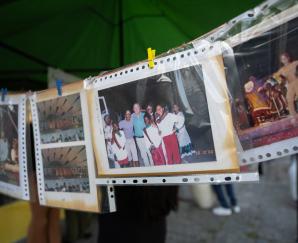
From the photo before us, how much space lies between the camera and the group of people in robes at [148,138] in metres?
1.23

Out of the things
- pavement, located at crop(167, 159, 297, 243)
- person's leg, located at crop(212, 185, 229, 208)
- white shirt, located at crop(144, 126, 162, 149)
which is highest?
white shirt, located at crop(144, 126, 162, 149)

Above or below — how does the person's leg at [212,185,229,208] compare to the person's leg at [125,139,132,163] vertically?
below

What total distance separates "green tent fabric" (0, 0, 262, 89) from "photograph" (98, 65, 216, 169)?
83cm

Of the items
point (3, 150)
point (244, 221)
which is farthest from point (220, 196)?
point (3, 150)

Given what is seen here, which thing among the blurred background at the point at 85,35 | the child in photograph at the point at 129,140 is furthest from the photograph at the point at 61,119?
the blurred background at the point at 85,35

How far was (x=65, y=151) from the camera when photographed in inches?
61.8

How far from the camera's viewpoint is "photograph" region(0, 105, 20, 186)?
68.7 inches

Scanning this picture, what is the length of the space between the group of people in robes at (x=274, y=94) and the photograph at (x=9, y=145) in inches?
46.9

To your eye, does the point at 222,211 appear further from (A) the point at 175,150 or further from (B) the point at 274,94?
(B) the point at 274,94

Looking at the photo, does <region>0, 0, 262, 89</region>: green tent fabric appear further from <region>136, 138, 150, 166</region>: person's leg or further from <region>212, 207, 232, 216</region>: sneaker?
<region>212, 207, 232, 216</region>: sneaker

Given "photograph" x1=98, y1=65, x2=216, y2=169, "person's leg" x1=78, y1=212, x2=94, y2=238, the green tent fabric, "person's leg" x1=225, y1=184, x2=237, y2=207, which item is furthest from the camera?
"person's leg" x1=225, y1=184, x2=237, y2=207

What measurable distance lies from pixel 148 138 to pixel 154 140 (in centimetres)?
3

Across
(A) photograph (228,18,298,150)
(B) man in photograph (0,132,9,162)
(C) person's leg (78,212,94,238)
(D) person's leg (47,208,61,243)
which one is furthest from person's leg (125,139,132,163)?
(C) person's leg (78,212,94,238)

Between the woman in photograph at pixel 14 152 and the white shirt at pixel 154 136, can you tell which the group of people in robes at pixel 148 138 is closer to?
the white shirt at pixel 154 136
